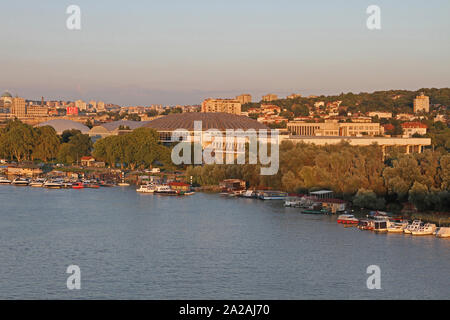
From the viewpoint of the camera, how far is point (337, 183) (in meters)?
14.8

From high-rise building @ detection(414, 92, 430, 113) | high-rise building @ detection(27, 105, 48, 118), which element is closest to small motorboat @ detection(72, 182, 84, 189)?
high-rise building @ detection(414, 92, 430, 113)

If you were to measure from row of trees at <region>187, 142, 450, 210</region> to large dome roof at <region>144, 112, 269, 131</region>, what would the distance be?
8907mm

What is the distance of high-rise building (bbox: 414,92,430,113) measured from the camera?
39781mm

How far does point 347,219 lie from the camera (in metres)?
12.0

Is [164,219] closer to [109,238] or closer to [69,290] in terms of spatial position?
[109,238]

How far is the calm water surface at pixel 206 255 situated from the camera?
25.4 feet

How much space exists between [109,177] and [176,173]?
213 centimetres

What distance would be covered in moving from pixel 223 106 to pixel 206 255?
127 feet

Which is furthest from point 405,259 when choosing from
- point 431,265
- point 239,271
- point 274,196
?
point 274,196

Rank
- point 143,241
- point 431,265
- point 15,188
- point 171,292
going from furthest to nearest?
point 15,188 < point 143,241 < point 431,265 < point 171,292

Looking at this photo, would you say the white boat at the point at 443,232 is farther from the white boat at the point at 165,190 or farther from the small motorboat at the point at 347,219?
the white boat at the point at 165,190

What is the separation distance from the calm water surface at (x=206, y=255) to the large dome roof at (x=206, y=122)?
557 inches

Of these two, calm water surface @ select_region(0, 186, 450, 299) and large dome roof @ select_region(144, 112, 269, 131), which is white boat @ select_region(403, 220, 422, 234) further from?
large dome roof @ select_region(144, 112, 269, 131)

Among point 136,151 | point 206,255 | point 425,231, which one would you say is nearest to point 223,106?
point 136,151
